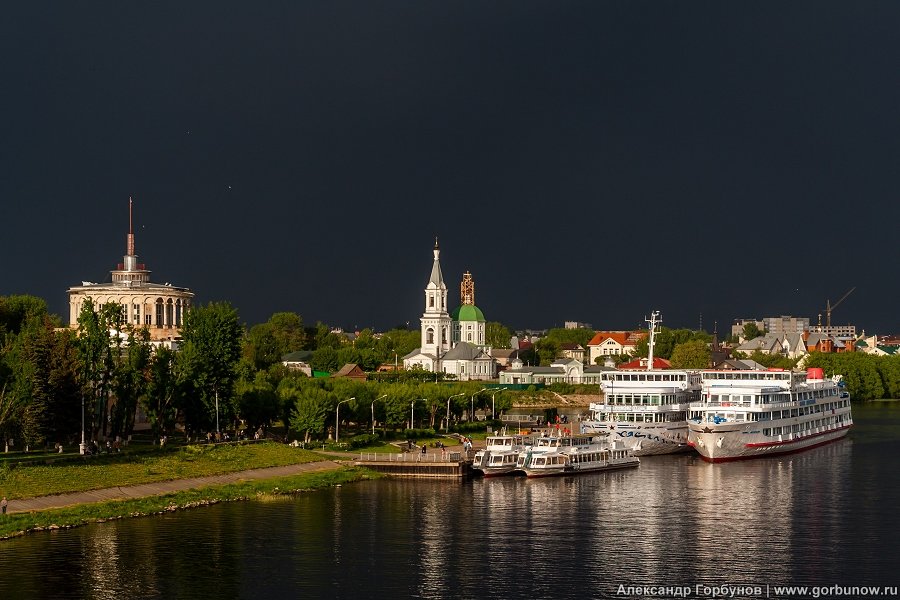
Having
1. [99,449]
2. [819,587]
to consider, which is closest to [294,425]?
[99,449]

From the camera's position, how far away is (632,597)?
6178 cm

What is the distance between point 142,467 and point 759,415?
2464 inches

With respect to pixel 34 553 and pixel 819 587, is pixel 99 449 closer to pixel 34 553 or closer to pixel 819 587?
pixel 34 553

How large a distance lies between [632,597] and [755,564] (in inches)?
401

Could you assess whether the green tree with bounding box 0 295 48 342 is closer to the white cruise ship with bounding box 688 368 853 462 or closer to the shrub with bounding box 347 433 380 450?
the shrub with bounding box 347 433 380 450

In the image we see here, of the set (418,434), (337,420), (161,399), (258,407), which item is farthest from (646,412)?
(161,399)

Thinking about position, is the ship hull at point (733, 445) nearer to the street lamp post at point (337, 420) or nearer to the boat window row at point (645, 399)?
the boat window row at point (645, 399)

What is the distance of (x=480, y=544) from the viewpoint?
245 ft

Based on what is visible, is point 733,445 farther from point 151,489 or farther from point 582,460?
point 151,489

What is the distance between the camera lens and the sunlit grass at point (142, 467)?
8268 cm

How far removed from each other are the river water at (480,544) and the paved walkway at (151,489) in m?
4.29

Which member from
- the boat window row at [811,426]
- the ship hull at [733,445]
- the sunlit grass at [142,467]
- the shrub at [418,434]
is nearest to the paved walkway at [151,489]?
the sunlit grass at [142,467]

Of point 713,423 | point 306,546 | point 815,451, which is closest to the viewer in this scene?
point 306,546

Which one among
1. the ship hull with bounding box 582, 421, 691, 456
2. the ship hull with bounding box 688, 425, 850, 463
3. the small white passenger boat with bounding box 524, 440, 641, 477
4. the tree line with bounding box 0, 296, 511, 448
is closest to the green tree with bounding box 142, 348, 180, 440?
the tree line with bounding box 0, 296, 511, 448
